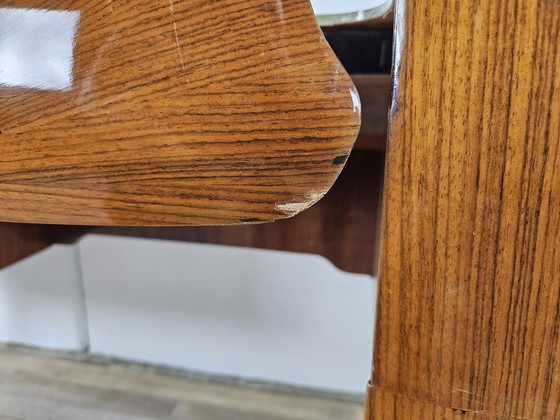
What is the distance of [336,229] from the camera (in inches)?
26.7

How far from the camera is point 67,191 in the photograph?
8.9 inches

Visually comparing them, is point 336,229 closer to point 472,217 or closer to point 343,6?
point 343,6

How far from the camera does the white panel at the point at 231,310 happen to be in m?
0.79

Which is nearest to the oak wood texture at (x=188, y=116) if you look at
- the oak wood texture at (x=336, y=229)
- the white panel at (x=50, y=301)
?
the oak wood texture at (x=336, y=229)

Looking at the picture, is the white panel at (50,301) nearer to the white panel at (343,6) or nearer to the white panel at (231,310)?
the white panel at (231,310)

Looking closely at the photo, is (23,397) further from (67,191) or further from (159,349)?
(67,191)

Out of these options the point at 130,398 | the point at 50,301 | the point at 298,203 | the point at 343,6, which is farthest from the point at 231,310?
the point at 298,203

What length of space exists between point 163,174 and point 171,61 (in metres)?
0.05

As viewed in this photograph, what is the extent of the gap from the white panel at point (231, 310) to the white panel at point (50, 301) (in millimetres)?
28

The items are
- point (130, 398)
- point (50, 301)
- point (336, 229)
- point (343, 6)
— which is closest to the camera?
point (343, 6)

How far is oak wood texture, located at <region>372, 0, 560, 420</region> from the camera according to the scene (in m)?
0.20

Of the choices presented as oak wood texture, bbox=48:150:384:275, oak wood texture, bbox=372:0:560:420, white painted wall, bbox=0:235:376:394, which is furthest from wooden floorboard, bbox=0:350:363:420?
oak wood texture, bbox=372:0:560:420

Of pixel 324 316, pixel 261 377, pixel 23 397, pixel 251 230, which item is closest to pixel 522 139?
pixel 251 230

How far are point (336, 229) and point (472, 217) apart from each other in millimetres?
469
